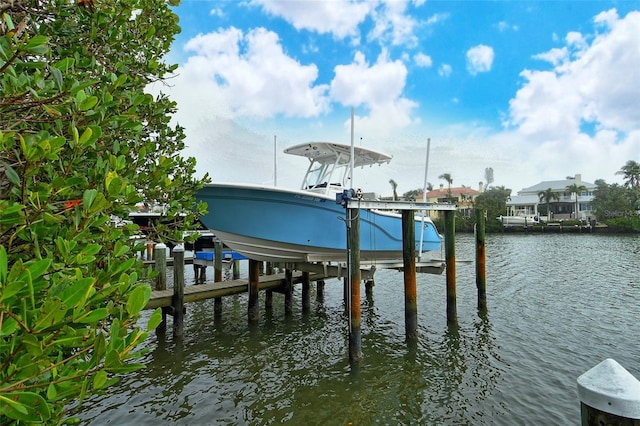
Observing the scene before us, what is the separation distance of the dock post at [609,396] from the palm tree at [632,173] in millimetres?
77938

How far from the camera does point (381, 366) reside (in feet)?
23.8

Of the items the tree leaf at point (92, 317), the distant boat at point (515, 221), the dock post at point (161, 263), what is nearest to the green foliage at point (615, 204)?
the distant boat at point (515, 221)

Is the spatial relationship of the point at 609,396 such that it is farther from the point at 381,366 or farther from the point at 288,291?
the point at 288,291

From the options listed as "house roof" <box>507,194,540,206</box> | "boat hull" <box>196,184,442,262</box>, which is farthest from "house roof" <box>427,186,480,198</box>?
"boat hull" <box>196,184,442,262</box>

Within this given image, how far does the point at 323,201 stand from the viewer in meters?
9.05

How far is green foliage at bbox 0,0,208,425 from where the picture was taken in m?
1.31

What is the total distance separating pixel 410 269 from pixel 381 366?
7.21 feet

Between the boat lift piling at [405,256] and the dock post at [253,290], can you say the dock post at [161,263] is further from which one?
the boat lift piling at [405,256]

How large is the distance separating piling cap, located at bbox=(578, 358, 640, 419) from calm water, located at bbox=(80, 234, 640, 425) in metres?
4.00

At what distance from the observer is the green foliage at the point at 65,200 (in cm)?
131

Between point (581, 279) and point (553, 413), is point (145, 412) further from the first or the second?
point (581, 279)

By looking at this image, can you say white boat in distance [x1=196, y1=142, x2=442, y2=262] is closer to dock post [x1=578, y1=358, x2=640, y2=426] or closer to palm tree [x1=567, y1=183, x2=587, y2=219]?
dock post [x1=578, y1=358, x2=640, y2=426]

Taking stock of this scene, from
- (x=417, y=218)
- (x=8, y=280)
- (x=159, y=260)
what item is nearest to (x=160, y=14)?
(x=8, y=280)

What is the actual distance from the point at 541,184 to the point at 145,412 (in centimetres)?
8472
